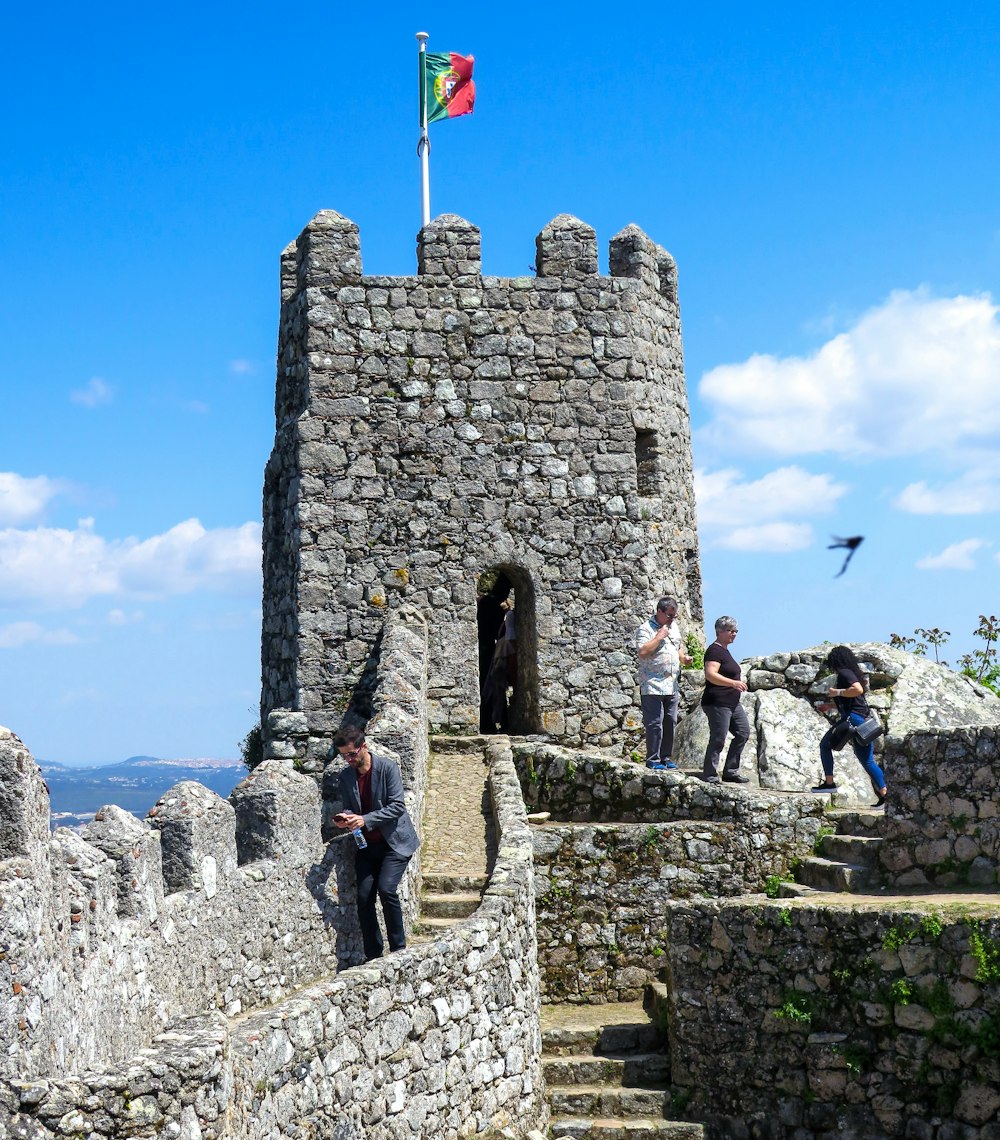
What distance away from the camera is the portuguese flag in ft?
60.6

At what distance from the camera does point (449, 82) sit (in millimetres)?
18531

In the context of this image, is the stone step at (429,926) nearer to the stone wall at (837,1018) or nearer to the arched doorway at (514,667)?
the stone wall at (837,1018)

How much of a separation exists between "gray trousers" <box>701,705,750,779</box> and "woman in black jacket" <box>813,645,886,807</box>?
2.55ft

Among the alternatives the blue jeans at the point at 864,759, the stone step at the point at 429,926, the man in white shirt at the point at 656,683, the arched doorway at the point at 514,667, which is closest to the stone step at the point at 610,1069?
the stone step at the point at 429,926

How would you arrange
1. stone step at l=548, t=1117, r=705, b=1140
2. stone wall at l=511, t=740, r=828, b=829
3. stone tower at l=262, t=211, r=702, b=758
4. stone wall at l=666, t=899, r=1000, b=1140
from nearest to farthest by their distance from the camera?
stone wall at l=666, t=899, r=1000, b=1140 → stone step at l=548, t=1117, r=705, b=1140 → stone wall at l=511, t=740, r=828, b=829 → stone tower at l=262, t=211, r=702, b=758

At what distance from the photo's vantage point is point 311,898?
912cm

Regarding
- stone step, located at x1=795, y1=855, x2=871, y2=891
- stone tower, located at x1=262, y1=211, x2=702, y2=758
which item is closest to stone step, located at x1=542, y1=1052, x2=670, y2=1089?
stone step, located at x1=795, y1=855, x2=871, y2=891

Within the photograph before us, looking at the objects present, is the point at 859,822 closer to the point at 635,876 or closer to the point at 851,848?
the point at 851,848

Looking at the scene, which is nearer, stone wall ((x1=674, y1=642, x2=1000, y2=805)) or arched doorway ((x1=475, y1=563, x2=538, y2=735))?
stone wall ((x1=674, y1=642, x2=1000, y2=805))

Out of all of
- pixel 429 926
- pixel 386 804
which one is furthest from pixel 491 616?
pixel 386 804

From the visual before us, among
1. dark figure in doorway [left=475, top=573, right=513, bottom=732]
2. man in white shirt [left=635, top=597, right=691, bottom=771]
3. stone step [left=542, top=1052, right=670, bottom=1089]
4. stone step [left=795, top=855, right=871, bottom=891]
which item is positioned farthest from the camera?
dark figure in doorway [left=475, top=573, right=513, bottom=732]

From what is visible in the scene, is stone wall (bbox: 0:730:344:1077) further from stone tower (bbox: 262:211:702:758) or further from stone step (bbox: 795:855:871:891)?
stone tower (bbox: 262:211:702:758)

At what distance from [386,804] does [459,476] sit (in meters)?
7.33

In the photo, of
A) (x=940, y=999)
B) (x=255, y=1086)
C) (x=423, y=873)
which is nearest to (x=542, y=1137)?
(x=423, y=873)
